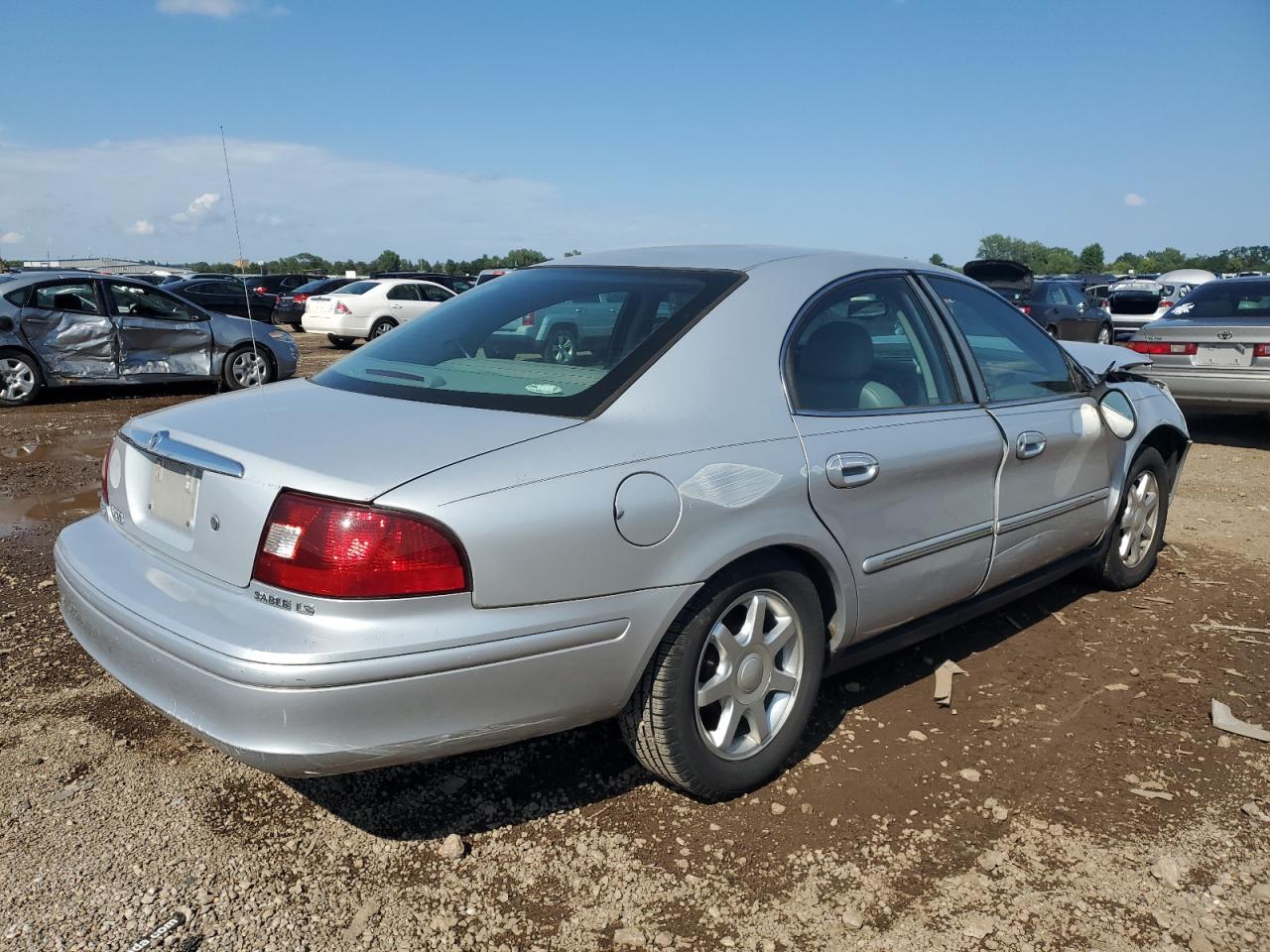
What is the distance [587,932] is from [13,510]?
17.7 feet

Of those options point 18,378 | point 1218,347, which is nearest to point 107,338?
point 18,378

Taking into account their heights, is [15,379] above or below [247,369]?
above

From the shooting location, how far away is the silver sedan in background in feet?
27.2

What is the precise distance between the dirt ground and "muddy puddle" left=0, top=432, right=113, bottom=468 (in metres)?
4.62

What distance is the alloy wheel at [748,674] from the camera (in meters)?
2.72

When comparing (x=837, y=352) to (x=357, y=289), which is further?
(x=357, y=289)

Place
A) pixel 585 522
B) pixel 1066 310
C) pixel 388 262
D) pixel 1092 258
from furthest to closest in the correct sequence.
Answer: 1. pixel 1092 258
2. pixel 388 262
3. pixel 1066 310
4. pixel 585 522

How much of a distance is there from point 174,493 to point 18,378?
10.1 metres

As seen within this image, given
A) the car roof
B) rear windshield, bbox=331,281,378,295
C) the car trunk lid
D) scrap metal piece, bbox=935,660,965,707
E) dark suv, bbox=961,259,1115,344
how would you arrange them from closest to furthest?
1. the car trunk lid
2. the car roof
3. scrap metal piece, bbox=935,660,965,707
4. dark suv, bbox=961,259,1115,344
5. rear windshield, bbox=331,281,378,295

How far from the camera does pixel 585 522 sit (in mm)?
2326

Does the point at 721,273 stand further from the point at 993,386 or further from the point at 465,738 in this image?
the point at 465,738

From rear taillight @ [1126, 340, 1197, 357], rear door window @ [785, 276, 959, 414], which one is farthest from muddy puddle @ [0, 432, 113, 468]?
rear taillight @ [1126, 340, 1197, 357]

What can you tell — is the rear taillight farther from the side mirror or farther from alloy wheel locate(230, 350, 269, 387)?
alloy wheel locate(230, 350, 269, 387)

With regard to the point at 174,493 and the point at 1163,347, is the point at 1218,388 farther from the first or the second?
the point at 174,493
